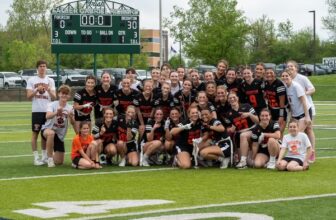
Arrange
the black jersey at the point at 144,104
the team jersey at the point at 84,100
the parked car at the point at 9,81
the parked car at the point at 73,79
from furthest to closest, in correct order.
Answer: the parked car at the point at 9,81
the parked car at the point at 73,79
the black jersey at the point at 144,104
the team jersey at the point at 84,100

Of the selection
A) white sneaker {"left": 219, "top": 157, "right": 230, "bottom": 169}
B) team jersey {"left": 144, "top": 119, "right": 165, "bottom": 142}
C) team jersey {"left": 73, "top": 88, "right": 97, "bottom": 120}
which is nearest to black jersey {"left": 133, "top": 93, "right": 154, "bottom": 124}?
team jersey {"left": 144, "top": 119, "right": 165, "bottom": 142}

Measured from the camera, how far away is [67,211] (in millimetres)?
7836

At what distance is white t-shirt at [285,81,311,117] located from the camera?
11789 millimetres

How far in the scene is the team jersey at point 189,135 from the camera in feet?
38.3

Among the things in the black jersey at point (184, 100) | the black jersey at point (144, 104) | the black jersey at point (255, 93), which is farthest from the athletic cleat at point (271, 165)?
the black jersey at point (144, 104)

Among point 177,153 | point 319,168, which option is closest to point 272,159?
point 319,168

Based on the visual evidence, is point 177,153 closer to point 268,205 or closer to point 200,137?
point 200,137

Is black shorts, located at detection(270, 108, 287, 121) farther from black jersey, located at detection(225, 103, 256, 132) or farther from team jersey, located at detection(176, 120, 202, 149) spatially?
team jersey, located at detection(176, 120, 202, 149)

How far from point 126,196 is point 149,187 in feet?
2.52

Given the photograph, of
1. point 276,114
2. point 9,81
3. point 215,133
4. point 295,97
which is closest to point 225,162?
point 215,133

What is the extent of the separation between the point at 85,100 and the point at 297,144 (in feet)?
11.0

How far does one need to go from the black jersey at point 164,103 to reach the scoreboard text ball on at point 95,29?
1999 cm

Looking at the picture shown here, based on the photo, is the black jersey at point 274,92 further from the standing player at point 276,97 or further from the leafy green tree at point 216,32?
the leafy green tree at point 216,32

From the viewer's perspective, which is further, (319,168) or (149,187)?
(319,168)
